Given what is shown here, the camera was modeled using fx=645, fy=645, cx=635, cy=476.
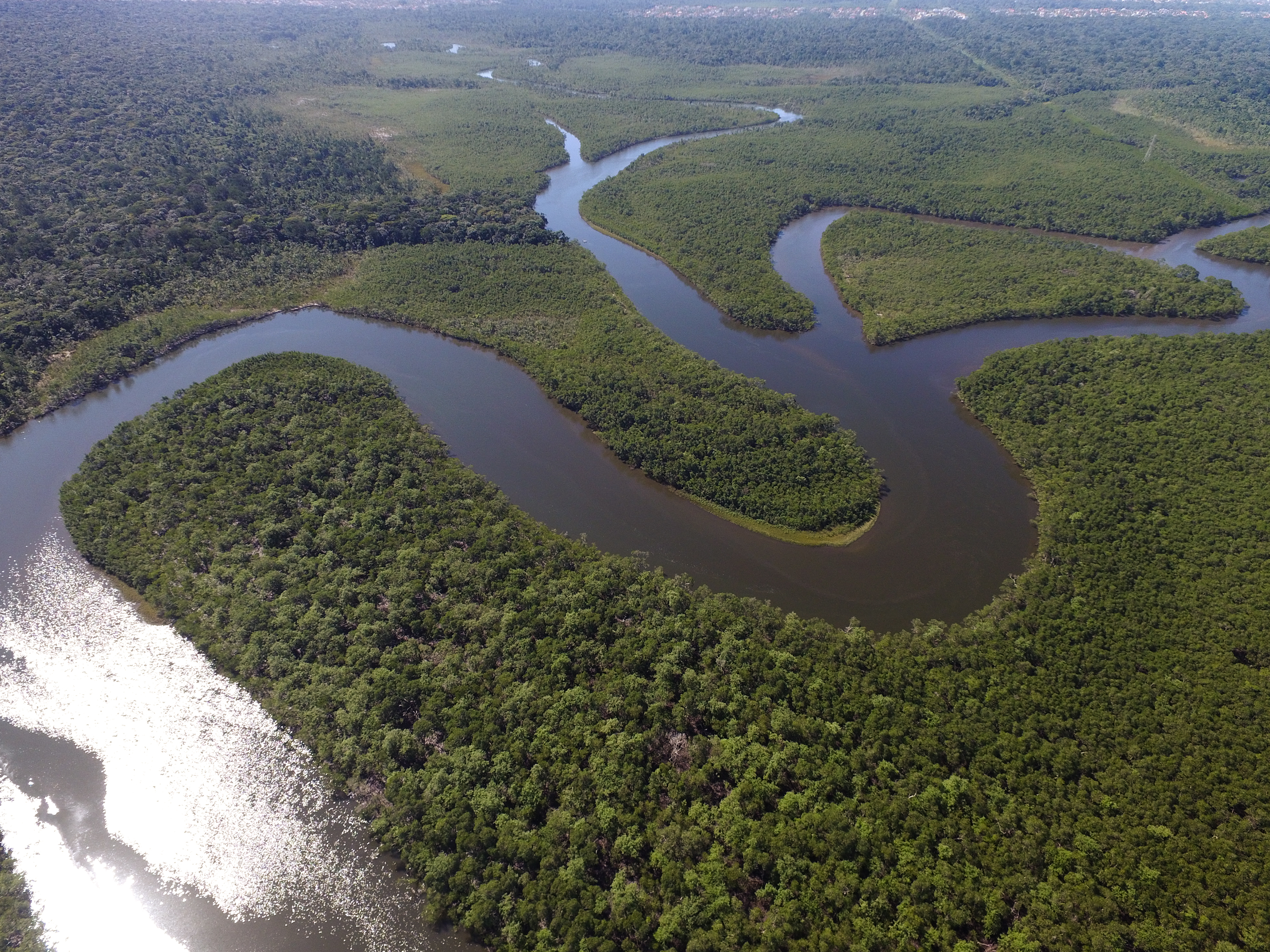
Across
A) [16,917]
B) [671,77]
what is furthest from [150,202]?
[671,77]

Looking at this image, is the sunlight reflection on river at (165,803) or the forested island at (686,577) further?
the sunlight reflection on river at (165,803)

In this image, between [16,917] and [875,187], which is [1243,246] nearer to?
[875,187]

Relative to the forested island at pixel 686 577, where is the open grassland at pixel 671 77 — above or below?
above

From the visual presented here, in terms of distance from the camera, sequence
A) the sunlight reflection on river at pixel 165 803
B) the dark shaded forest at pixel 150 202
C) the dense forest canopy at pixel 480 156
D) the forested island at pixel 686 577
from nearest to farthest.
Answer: the forested island at pixel 686 577 < the sunlight reflection on river at pixel 165 803 < the dark shaded forest at pixel 150 202 < the dense forest canopy at pixel 480 156

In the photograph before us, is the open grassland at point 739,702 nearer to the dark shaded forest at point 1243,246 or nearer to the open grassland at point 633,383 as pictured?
the open grassland at point 633,383

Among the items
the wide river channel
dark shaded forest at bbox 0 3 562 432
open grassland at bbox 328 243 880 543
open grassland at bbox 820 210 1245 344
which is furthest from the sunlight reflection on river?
open grassland at bbox 820 210 1245 344

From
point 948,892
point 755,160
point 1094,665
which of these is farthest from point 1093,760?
point 755,160

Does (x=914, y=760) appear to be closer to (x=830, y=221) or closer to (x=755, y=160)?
(x=830, y=221)

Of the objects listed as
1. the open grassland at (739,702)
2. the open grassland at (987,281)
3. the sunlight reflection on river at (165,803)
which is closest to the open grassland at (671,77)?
the open grassland at (987,281)
